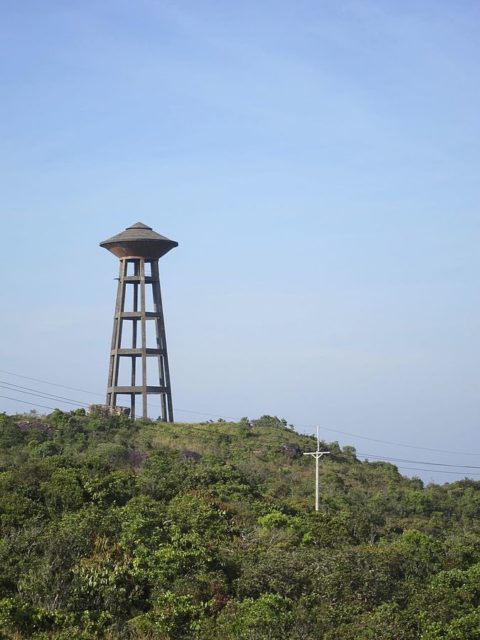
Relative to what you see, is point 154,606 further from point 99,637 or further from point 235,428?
point 235,428

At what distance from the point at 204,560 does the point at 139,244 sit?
40.1 meters

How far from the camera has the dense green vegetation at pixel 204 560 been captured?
1017 inches

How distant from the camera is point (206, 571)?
30.5 metres

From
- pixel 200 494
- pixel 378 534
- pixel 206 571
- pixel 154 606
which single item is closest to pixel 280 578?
pixel 206 571

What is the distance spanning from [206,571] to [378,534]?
48.9ft

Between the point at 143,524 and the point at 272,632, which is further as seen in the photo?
the point at 143,524

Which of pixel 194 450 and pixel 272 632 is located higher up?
pixel 194 450

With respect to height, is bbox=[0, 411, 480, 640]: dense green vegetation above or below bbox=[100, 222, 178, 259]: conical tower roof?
below

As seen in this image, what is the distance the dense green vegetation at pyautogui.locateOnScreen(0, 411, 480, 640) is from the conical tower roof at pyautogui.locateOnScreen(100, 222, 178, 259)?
19.5 metres

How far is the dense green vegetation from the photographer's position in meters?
25.8

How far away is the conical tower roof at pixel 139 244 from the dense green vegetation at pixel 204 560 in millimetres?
19531

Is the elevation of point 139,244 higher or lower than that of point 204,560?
higher

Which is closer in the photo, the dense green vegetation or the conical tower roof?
the dense green vegetation

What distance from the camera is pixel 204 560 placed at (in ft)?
101
